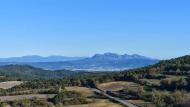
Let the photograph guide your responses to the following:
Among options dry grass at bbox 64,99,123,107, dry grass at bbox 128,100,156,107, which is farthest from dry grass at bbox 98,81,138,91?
dry grass at bbox 64,99,123,107

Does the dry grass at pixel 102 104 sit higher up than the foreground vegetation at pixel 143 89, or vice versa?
the foreground vegetation at pixel 143 89

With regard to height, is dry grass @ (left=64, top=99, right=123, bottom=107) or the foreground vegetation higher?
the foreground vegetation

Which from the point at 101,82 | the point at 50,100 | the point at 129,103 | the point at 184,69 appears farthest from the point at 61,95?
the point at 184,69

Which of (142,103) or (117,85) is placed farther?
(117,85)

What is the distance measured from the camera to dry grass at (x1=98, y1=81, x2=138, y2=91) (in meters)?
168

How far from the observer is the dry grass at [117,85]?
168 metres

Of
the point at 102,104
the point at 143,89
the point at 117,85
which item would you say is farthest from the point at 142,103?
the point at 117,85

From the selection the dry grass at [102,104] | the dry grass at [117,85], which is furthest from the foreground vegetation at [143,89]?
the dry grass at [102,104]

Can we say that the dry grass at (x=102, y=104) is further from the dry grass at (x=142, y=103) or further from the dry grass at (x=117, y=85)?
the dry grass at (x=117, y=85)

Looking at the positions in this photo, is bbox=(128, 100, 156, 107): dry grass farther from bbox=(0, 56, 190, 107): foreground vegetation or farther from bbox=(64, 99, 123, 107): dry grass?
bbox=(64, 99, 123, 107): dry grass

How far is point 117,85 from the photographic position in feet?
577

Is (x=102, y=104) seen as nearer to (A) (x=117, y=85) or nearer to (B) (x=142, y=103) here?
(B) (x=142, y=103)

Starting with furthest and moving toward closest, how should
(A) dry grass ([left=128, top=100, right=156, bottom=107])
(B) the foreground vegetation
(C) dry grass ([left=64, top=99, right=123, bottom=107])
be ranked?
1. (B) the foreground vegetation
2. (C) dry grass ([left=64, top=99, right=123, bottom=107])
3. (A) dry grass ([left=128, top=100, right=156, bottom=107])

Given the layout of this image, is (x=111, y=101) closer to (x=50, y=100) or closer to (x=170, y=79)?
(x=50, y=100)
